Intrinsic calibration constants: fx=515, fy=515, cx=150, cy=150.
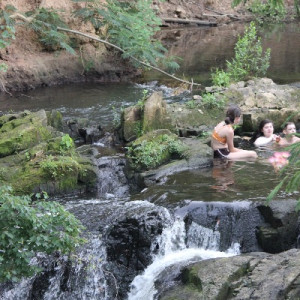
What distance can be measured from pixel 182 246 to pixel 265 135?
426 centimetres

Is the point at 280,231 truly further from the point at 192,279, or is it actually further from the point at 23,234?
the point at 23,234

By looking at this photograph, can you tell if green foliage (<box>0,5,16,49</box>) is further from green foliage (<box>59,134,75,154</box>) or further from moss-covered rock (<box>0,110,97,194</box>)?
green foliage (<box>59,134,75,154</box>)

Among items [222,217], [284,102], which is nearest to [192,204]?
[222,217]

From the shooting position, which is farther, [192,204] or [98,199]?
[98,199]

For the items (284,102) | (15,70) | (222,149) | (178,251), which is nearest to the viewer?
(178,251)

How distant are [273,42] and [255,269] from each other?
74.7 ft

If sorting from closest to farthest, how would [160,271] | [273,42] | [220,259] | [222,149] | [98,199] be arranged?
[220,259], [160,271], [98,199], [222,149], [273,42]

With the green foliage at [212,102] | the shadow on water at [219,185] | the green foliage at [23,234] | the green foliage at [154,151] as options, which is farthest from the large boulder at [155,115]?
the green foliage at [23,234]

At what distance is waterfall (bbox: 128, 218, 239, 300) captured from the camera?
7.39 m

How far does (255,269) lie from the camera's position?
5934 mm

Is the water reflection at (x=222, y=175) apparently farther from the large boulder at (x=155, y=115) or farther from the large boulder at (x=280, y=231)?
the large boulder at (x=155, y=115)

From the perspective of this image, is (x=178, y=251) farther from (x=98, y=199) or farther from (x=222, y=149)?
(x=222, y=149)

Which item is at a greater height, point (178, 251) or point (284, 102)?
point (284, 102)

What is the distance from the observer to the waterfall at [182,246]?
739cm
